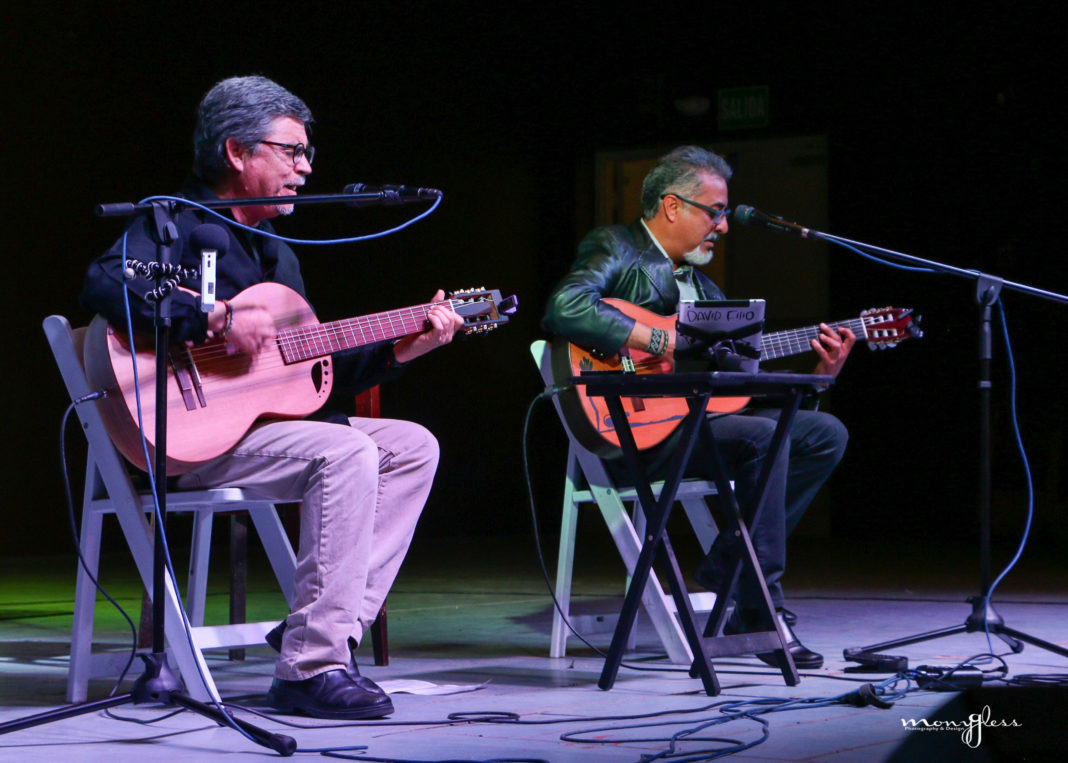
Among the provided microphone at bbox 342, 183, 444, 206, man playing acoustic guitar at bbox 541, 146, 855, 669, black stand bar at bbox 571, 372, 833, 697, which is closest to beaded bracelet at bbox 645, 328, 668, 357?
man playing acoustic guitar at bbox 541, 146, 855, 669

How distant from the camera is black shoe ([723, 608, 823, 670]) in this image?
9.80ft

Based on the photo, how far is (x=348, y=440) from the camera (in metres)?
2.61

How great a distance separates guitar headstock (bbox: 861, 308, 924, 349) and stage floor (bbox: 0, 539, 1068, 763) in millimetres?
807

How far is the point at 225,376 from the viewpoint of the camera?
105 inches

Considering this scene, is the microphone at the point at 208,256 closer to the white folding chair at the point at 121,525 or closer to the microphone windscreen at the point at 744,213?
the white folding chair at the point at 121,525

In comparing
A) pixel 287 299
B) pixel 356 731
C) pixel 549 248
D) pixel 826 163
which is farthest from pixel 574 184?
pixel 356 731

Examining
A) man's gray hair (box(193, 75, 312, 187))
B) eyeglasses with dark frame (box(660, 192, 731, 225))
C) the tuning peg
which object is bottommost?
the tuning peg

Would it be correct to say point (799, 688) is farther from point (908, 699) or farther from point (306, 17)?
point (306, 17)

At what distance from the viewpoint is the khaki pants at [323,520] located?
2.50 meters

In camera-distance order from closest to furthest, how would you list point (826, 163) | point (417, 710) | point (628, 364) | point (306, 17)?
point (417, 710) < point (628, 364) < point (306, 17) < point (826, 163)

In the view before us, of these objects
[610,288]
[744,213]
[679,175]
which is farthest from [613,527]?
[679,175]

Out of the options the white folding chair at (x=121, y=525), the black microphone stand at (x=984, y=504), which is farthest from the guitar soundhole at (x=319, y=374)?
the black microphone stand at (x=984, y=504)

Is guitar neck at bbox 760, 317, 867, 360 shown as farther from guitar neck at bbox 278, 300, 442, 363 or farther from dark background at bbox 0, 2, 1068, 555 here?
dark background at bbox 0, 2, 1068, 555

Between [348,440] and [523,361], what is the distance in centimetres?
628
